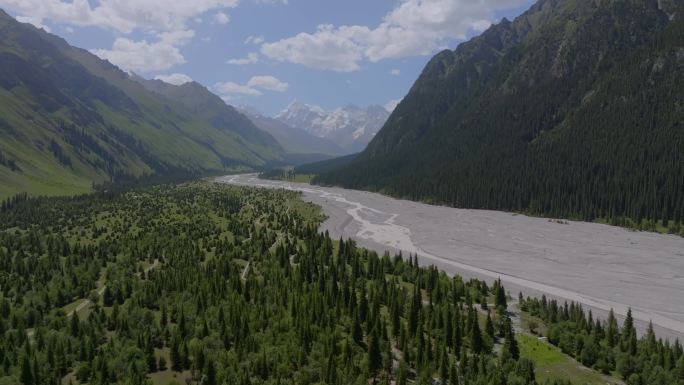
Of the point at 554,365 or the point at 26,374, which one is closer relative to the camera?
the point at 26,374

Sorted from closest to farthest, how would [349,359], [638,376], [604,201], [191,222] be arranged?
[638,376]
[349,359]
[191,222]
[604,201]

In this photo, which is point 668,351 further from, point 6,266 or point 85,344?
point 6,266

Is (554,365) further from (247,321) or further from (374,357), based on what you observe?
(247,321)

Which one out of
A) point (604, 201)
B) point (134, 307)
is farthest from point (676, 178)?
point (134, 307)

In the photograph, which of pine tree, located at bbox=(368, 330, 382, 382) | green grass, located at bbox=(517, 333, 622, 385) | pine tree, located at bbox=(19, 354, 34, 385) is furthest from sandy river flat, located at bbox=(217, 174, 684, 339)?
pine tree, located at bbox=(19, 354, 34, 385)

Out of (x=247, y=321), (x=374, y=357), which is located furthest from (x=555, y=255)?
(x=247, y=321)

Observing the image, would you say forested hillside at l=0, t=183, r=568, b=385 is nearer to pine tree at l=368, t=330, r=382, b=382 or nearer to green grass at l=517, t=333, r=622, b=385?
pine tree at l=368, t=330, r=382, b=382
